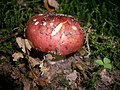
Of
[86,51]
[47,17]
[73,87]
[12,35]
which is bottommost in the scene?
[73,87]

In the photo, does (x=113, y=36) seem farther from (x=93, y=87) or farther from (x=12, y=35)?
(x=12, y=35)

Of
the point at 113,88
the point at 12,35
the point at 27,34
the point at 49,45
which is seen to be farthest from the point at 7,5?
the point at 113,88

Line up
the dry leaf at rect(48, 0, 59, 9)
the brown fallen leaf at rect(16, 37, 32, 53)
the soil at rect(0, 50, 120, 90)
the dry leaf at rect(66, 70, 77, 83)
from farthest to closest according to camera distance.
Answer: the dry leaf at rect(48, 0, 59, 9), the dry leaf at rect(66, 70, 77, 83), the soil at rect(0, 50, 120, 90), the brown fallen leaf at rect(16, 37, 32, 53)

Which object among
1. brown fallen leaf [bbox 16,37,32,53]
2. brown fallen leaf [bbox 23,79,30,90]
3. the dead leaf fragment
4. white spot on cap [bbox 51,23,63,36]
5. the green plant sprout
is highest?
white spot on cap [bbox 51,23,63,36]

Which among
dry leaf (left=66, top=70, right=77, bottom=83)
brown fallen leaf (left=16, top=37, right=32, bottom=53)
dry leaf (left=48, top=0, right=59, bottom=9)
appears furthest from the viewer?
A: dry leaf (left=48, top=0, right=59, bottom=9)

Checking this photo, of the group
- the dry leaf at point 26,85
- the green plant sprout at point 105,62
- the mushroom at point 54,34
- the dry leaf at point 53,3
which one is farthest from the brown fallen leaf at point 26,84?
the dry leaf at point 53,3

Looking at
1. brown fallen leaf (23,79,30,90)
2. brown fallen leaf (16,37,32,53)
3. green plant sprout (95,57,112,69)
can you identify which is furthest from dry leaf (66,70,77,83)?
brown fallen leaf (16,37,32,53)

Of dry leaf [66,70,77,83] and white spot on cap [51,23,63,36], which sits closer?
white spot on cap [51,23,63,36]

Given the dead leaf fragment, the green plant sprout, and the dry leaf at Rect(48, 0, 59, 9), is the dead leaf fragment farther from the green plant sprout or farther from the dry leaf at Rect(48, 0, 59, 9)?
the dry leaf at Rect(48, 0, 59, 9)
